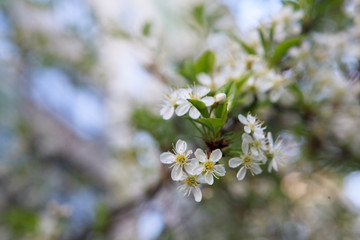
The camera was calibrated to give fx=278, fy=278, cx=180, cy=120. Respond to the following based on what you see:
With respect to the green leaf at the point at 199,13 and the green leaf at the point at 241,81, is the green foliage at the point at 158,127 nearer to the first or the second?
the green leaf at the point at 241,81

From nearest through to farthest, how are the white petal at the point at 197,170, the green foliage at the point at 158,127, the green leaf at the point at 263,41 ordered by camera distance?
the white petal at the point at 197,170
the green leaf at the point at 263,41
the green foliage at the point at 158,127

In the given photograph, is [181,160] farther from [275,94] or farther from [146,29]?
[146,29]

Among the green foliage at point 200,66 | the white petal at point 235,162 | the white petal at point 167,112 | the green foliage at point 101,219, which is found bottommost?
the green foliage at point 101,219

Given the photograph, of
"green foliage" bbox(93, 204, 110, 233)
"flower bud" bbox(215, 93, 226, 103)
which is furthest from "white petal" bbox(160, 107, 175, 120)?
"green foliage" bbox(93, 204, 110, 233)

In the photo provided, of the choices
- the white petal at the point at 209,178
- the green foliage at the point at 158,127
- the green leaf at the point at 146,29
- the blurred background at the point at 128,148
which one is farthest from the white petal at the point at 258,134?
the green leaf at the point at 146,29

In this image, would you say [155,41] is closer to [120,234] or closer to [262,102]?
[262,102]

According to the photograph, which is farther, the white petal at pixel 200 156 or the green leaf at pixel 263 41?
the green leaf at pixel 263 41

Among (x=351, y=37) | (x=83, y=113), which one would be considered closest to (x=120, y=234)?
(x=83, y=113)
